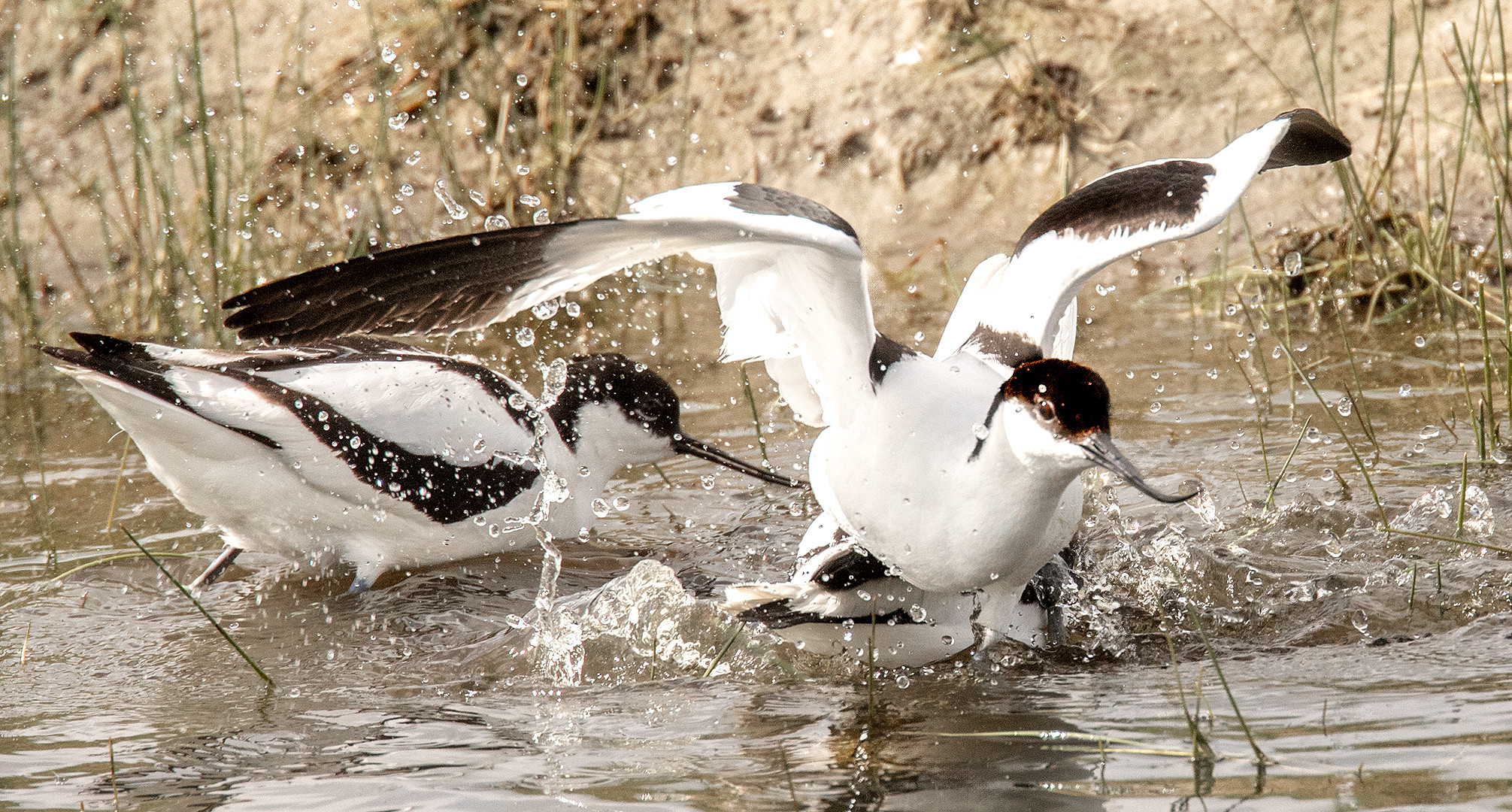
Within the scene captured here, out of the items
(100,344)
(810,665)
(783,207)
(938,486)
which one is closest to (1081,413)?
(938,486)

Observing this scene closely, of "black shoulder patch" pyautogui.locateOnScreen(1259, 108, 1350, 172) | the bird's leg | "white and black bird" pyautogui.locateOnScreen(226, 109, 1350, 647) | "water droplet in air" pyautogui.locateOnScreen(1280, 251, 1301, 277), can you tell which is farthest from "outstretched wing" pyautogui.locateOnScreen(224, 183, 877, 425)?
A: "water droplet in air" pyautogui.locateOnScreen(1280, 251, 1301, 277)

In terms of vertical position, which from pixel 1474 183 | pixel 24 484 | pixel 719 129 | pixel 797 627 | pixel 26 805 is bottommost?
pixel 26 805

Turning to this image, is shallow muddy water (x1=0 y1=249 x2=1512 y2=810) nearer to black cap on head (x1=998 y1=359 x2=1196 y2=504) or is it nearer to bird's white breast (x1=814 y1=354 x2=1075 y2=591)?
bird's white breast (x1=814 y1=354 x2=1075 y2=591)

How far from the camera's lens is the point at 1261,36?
7.45 metres

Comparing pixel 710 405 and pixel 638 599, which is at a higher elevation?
pixel 710 405

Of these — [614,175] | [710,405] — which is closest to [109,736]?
[710,405]

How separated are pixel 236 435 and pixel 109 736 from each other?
130 centimetres

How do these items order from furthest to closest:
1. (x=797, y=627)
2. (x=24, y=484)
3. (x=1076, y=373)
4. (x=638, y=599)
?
(x=24, y=484), (x=638, y=599), (x=797, y=627), (x=1076, y=373)

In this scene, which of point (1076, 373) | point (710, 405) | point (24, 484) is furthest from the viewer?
point (710, 405)

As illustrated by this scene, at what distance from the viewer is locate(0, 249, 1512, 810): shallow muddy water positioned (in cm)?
272

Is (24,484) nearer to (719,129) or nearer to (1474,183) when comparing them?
(719,129)

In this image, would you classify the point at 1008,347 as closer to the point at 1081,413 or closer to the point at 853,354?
the point at 853,354

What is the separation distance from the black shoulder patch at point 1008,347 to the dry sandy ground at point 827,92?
354cm

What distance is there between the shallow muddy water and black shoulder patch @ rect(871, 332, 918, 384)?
0.68 metres
